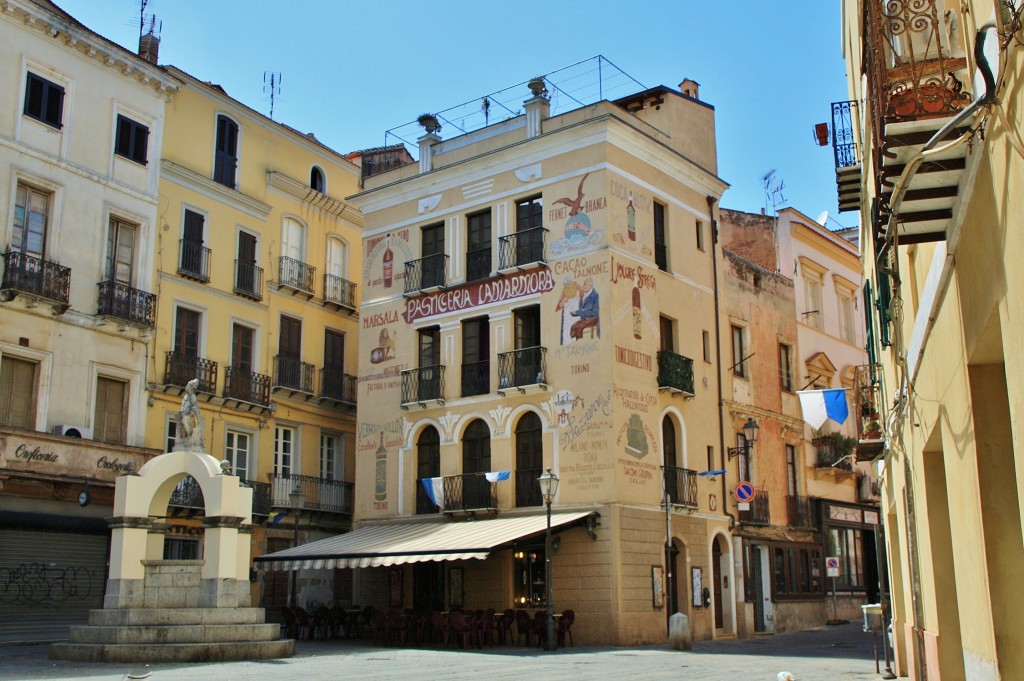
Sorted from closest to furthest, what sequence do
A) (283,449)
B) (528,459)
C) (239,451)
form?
(528,459)
(239,451)
(283,449)

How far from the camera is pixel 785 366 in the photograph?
33.8 m

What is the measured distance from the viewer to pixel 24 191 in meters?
25.4

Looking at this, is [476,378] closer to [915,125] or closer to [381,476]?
Answer: [381,476]

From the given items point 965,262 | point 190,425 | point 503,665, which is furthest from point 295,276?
point 965,262

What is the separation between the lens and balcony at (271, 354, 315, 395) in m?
31.7

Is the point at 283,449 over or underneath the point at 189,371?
underneath

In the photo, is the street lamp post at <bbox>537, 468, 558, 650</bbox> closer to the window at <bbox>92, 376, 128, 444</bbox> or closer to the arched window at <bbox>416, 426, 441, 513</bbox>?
the arched window at <bbox>416, 426, 441, 513</bbox>

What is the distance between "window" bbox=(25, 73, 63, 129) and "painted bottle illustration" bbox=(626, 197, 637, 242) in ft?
48.6

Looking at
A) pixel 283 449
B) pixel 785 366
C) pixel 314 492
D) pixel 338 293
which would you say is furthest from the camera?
pixel 338 293

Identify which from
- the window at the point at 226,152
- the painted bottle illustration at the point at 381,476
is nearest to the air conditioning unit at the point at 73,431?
the painted bottle illustration at the point at 381,476

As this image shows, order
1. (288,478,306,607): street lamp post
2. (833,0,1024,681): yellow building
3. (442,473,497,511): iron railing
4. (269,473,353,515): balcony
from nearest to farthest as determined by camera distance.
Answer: (833,0,1024,681): yellow building, (442,473,497,511): iron railing, (288,478,306,607): street lamp post, (269,473,353,515): balcony

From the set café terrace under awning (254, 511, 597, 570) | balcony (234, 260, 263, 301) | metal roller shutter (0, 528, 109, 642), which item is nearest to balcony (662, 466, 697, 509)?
café terrace under awning (254, 511, 597, 570)

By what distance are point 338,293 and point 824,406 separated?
61.0 ft

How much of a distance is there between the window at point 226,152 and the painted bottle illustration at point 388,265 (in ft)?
16.7
